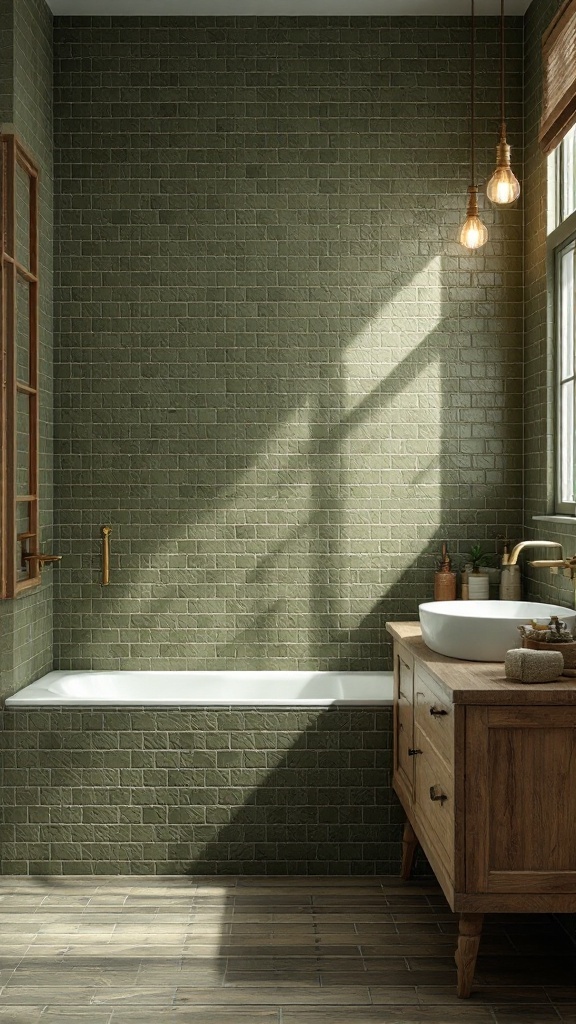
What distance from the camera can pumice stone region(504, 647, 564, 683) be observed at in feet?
8.25

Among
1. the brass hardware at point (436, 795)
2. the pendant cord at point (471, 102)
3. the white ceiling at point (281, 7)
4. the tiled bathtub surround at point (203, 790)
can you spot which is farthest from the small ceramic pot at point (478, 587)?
the white ceiling at point (281, 7)

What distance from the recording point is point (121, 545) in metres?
4.20

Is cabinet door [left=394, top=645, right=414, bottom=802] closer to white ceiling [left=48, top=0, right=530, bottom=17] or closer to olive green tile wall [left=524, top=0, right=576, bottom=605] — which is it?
olive green tile wall [left=524, top=0, right=576, bottom=605]

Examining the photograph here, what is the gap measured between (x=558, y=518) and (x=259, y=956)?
182cm

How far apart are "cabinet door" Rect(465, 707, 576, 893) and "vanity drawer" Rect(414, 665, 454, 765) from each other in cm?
10

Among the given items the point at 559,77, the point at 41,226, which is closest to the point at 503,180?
the point at 559,77

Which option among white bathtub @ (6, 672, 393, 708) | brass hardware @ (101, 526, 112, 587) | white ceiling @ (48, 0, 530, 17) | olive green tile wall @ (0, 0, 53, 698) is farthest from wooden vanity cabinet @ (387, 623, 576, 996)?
white ceiling @ (48, 0, 530, 17)

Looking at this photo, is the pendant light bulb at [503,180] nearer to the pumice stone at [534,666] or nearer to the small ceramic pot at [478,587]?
the pumice stone at [534,666]

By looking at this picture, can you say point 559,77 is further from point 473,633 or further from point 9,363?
point 9,363

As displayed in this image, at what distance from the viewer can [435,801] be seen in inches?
109

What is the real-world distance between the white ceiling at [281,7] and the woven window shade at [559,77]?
0.59 m

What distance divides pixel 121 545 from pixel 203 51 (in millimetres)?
2170

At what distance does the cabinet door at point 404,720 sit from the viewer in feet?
10.6

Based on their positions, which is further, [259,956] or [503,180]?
[503,180]
